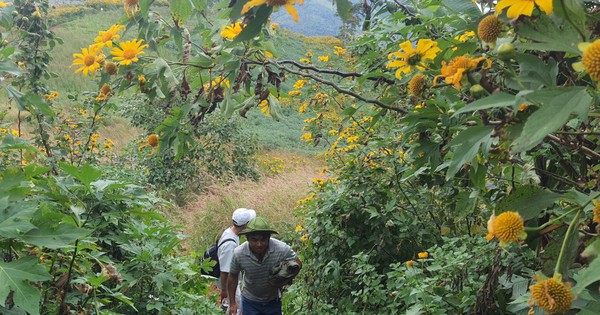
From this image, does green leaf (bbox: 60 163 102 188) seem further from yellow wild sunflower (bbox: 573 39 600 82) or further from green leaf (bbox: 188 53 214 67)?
yellow wild sunflower (bbox: 573 39 600 82)

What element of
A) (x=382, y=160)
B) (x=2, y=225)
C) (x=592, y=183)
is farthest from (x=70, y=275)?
(x=382, y=160)

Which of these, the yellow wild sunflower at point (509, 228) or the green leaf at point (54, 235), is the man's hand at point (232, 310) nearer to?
the green leaf at point (54, 235)

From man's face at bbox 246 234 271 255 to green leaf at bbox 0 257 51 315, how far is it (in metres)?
2.84

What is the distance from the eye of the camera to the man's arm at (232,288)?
4258 mm

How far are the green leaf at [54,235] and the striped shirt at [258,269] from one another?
2.83 m

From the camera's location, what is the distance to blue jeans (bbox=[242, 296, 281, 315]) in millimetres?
4125

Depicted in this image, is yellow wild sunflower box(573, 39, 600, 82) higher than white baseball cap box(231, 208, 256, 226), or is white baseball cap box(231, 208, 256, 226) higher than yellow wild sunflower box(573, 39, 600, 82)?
yellow wild sunflower box(573, 39, 600, 82)

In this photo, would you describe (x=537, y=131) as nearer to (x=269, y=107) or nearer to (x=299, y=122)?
(x=269, y=107)

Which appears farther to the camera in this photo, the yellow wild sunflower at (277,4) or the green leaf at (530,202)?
the green leaf at (530,202)

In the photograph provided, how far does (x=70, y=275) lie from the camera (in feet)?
5.50

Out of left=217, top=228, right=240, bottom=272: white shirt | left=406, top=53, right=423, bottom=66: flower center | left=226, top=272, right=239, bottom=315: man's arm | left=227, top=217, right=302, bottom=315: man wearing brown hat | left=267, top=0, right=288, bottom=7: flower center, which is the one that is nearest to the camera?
left=267, top=0, right=288, bottom=7: flower center

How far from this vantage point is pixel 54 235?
1303 mm

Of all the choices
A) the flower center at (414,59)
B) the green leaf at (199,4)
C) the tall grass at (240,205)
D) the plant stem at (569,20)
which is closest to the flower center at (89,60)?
the green leaf at (199,4)

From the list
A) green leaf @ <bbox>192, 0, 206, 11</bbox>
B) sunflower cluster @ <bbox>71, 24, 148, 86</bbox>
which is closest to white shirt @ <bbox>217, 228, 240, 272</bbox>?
sunflower cluster @ <bbox>71, 24, 148, 86</bbox>
